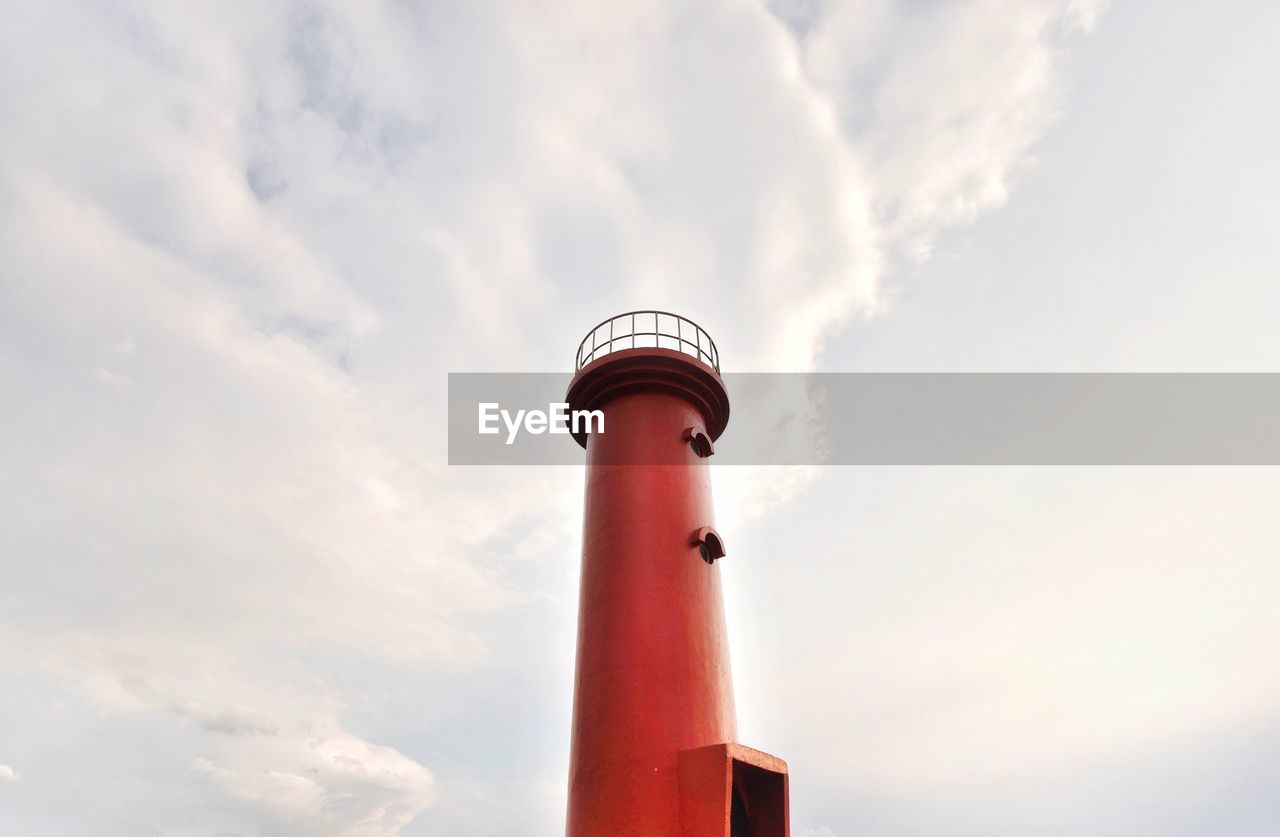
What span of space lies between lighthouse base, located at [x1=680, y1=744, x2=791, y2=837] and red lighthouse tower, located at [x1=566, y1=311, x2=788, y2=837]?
17 mm

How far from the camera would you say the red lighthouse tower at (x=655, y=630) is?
32.2ft

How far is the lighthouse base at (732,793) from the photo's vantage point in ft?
31.0

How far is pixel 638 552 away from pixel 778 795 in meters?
3.73

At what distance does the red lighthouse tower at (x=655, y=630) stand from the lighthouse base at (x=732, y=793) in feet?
0.05

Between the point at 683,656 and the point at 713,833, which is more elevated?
the point at 683,656

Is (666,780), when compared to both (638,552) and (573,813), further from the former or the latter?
(638,552)

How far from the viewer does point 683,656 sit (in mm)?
10938

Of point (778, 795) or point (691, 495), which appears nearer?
point (778, 795)

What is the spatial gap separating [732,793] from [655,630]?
7.39ft

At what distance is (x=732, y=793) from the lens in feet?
33.3

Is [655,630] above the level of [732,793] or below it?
above

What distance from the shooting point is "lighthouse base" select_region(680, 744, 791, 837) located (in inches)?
372

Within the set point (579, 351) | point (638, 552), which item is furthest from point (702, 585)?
point (579, 351)

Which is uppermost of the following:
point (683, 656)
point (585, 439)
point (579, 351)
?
point (579, 351)
